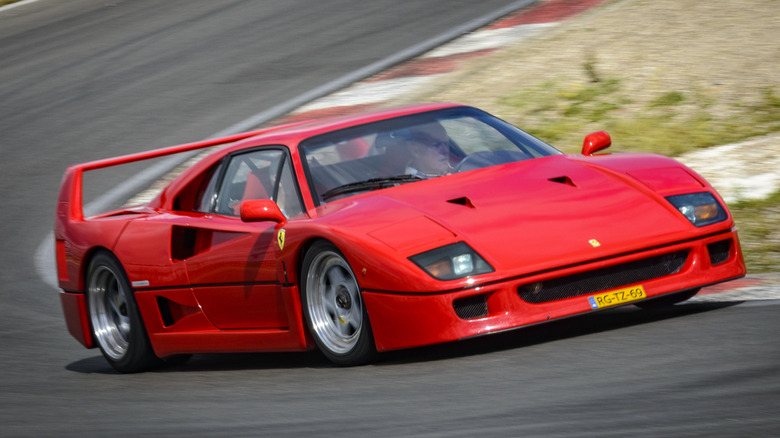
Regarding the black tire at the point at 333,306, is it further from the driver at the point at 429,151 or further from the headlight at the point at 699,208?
the headlight at the point at 699,208

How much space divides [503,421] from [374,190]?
2.05 meters

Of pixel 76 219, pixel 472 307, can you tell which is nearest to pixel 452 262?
pixel 472 307

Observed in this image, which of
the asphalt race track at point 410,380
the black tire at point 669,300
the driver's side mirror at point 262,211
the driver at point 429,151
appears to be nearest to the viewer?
the asphalt race track at point 410,380

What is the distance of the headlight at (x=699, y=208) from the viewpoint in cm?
509

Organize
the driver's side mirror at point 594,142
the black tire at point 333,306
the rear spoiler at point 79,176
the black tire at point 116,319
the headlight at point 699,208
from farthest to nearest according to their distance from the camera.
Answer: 1. the rear spoiler at point 79,176
2. the black tire at point 116,319
3. the driver's side mirror at point 594,142
4. the headlight at point 699,208
5. the black tire at point 333,306

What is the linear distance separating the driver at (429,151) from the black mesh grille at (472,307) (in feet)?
3.68

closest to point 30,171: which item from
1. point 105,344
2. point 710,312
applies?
point 105,344

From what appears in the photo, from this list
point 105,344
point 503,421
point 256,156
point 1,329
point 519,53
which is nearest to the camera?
point 503,421

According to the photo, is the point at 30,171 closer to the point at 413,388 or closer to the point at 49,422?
the point at 49,422

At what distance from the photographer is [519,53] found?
43.0ft

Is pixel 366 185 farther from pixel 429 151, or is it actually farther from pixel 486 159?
pixel 486 159

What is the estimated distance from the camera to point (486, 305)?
4664 millimetres

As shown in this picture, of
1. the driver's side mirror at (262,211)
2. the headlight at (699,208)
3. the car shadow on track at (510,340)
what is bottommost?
the car shadow on track at (510,340)

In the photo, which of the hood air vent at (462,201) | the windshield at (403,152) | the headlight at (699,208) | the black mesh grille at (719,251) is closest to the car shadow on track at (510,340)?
the black mesh grille at (719,251)
